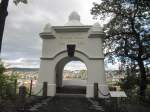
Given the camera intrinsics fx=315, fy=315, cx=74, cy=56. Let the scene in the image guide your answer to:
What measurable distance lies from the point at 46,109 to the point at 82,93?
9568mm

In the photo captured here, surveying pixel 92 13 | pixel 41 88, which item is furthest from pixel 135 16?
pixel 41 88

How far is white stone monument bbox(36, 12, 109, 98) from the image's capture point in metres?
25.0

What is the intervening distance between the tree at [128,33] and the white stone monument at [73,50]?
2.20 m

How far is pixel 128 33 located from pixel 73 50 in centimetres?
534

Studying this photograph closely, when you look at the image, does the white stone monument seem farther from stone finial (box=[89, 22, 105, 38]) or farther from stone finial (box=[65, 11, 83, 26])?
stone finial (box=[65, 11, 83, 26])

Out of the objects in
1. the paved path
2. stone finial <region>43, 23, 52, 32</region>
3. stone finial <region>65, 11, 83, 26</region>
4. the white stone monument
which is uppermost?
stone finial <region>65, 11, 83, 26</region>

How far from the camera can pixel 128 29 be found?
1076 inches

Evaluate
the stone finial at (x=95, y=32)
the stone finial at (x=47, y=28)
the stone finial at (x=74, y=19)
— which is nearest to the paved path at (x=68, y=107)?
the stone finial at (x=95, y=32)

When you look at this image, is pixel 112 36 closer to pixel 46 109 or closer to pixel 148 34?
pixel 148 34

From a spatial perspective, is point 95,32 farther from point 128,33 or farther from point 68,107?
point 68,107

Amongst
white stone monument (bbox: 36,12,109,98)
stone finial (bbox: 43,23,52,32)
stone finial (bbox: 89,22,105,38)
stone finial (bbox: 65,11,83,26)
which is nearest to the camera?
white stone monument (bbox: 36,12,109,98)

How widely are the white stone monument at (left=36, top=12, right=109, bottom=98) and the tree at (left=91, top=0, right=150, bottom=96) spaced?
2.20m

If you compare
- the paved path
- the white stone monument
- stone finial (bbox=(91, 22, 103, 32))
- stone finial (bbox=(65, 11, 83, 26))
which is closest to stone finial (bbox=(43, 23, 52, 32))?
the white stone monument

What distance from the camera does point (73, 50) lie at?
25.1m
